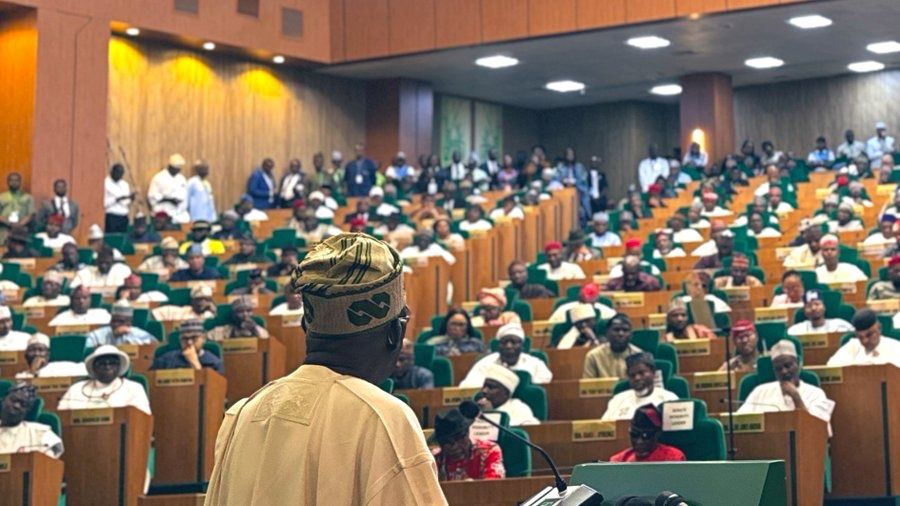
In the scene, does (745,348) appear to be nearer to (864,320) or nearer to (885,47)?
(864,320)

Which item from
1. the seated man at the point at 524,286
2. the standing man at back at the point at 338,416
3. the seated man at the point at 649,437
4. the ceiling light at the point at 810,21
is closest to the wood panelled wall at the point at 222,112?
the ceiling light at the point at 810,21

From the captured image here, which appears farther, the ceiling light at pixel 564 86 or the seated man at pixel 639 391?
the ceiling light at pixel 564 86

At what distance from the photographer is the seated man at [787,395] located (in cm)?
693

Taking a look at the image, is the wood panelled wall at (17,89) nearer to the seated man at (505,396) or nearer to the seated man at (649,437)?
the seated man at (505,396)

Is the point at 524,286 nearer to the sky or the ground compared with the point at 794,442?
nearer to the sky

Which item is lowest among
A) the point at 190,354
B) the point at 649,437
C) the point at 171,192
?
the point at 649,437

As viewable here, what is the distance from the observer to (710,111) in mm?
20453

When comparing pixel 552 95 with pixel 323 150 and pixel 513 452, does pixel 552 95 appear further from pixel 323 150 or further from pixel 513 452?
pixel 513 452

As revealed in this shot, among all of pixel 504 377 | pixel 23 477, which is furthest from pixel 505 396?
pixel 23 477

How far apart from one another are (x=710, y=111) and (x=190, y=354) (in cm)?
1315

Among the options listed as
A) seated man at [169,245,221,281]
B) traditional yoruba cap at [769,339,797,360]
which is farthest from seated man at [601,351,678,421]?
seated man at [169,245,221,281]

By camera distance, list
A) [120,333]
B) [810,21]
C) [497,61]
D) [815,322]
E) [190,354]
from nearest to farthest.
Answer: [190,354] → [815,322] → [120,333] → [810,21] → [497,61]

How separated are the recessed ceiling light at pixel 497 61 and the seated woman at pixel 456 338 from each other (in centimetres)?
980

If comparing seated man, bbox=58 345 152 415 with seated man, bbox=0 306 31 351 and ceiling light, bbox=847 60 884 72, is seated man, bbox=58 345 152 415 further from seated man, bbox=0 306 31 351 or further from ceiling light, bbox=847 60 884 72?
ceiling light, bbox=847 60 884 72
